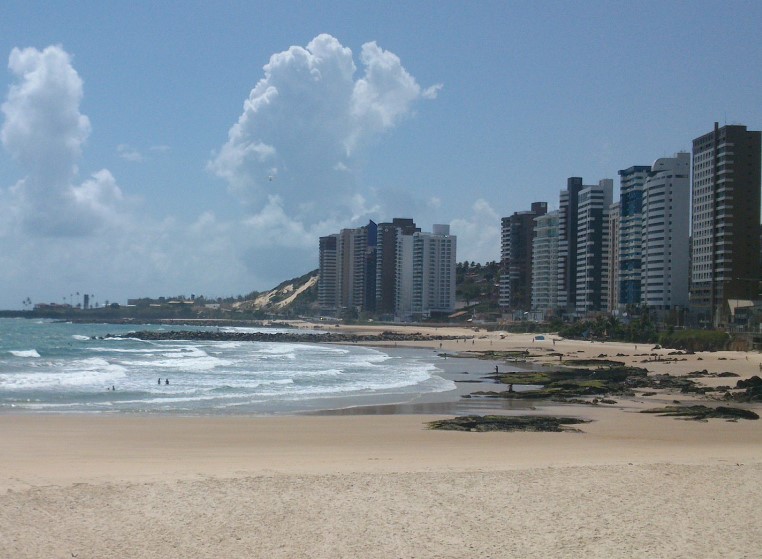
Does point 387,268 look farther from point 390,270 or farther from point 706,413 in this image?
point 706,413

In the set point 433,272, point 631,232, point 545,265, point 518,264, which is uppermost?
point 631,232

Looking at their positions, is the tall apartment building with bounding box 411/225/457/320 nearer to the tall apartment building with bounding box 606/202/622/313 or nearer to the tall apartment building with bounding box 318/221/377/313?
the tall apartment building with bounding box 318/221/377/313

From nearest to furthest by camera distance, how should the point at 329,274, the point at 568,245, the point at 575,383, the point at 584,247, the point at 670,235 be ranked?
the point at 575,383 < the point at 670,235 < the point at 584,247 < the point at 568,245 < the point at 329,274

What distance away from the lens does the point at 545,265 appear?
12769 centimetres

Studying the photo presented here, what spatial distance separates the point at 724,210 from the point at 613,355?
3052 cm

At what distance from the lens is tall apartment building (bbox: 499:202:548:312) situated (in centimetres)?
13812

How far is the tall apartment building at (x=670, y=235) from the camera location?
8906cm

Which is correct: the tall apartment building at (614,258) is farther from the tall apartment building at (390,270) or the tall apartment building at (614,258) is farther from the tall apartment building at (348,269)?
the tall apartment building at (348,269)

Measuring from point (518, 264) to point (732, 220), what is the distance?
62.2 meters

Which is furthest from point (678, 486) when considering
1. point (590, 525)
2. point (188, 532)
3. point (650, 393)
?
point (650, 393)

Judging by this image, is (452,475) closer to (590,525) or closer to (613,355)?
(590,525)

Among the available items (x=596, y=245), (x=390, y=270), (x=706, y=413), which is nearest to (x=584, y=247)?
(x=596, y=245)

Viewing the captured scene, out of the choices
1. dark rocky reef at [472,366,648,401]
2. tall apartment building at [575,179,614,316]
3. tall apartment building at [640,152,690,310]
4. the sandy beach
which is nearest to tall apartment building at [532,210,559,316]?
tall apartment building at [575,179,614,316]

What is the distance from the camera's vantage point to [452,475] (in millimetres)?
12039
